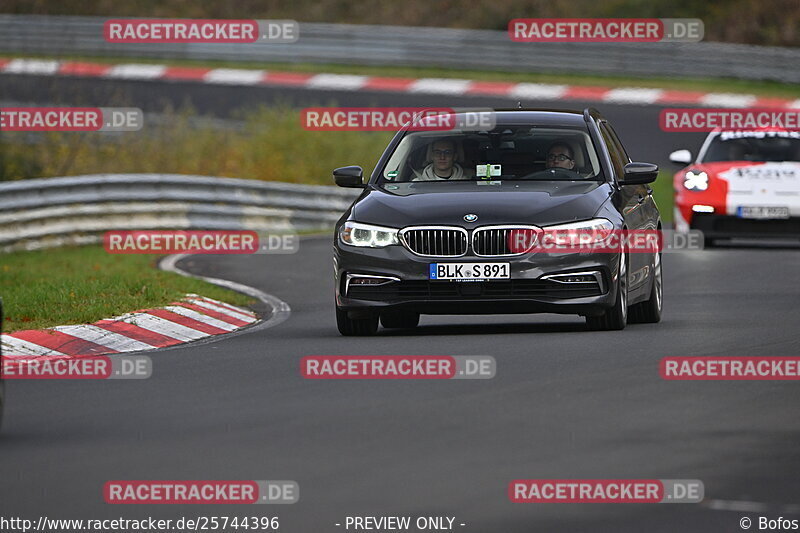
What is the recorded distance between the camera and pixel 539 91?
3734 centimetres

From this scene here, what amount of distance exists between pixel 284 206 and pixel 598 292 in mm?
14291

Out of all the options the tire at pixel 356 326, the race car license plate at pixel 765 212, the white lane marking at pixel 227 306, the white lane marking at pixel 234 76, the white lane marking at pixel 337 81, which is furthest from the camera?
the white lane marking at pixel 234 76

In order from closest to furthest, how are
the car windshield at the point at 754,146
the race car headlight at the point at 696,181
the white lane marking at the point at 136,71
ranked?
the race car headlight at the point at 696,181, the car windshield at the point at 754,146, the white lane marking at the point at 136,71

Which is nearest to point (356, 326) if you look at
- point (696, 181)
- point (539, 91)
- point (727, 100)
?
point (696, 181)

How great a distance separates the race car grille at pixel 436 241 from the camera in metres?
12.2

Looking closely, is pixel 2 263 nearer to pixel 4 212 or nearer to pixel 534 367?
pixel 4 212

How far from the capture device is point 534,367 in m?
10.7

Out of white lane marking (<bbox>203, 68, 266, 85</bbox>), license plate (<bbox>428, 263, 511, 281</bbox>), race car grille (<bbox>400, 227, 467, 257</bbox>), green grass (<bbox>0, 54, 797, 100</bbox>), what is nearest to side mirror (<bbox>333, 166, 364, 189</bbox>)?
race car grille (<bbox>400, 227, 467, 257</bbox>)

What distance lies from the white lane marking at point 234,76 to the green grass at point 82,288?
1807 cm

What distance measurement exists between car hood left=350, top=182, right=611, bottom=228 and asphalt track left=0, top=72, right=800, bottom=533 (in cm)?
80

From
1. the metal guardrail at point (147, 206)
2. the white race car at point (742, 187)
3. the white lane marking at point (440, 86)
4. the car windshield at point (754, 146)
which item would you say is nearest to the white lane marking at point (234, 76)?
the white lane marking at point (440, 86)

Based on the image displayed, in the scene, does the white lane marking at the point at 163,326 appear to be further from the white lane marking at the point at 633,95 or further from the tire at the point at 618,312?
the white lane marking at the point at 633,95

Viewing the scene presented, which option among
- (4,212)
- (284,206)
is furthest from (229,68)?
(4,212)

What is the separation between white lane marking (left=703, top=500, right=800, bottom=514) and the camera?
6.67 metres
